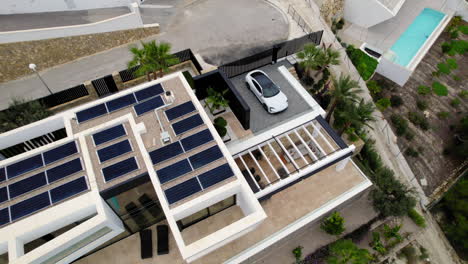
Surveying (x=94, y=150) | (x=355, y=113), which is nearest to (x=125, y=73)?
(x=94, y=150)

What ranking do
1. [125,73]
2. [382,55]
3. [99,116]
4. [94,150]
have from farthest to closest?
[382,55] → [125,73] → [99,116] → [94,150]

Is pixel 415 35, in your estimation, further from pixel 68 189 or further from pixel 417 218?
pixel 68 189

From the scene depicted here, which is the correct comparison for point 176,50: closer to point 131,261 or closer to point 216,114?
point 216,114

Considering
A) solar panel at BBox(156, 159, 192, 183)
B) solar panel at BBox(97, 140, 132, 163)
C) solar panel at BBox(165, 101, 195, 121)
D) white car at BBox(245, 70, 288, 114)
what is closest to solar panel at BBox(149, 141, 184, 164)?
solar panel at BBox(156, 159, 192, 183)

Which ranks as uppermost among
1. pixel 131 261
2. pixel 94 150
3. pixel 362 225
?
pixel 94 150

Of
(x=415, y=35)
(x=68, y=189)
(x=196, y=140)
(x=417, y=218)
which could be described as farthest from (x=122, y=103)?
(x=415, y=35)

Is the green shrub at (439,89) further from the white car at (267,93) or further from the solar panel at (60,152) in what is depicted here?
the solar panel at (60,152)
